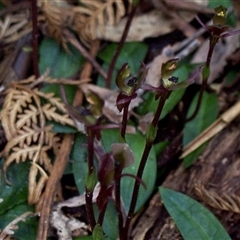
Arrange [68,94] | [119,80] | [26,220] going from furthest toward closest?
[68,94]
[26,220]
[119,80]

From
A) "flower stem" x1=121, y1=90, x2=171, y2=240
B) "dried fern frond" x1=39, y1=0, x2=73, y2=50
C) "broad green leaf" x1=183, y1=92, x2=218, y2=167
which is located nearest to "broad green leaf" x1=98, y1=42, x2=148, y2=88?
"dried fern frond" x1=39, y1=0, x2=73, y2=50

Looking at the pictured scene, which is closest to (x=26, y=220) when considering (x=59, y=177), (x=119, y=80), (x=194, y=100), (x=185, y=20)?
(x=59, y=177)

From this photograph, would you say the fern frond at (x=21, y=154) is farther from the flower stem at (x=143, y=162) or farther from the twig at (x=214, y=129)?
the twig at (x=214, y=129)

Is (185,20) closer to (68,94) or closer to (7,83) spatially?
(68,94)

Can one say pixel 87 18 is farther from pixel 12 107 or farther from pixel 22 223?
pixel 22 223

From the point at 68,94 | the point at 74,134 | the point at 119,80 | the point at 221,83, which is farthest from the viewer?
the point at 221,83

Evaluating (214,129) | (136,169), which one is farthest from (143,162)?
(214,129)
